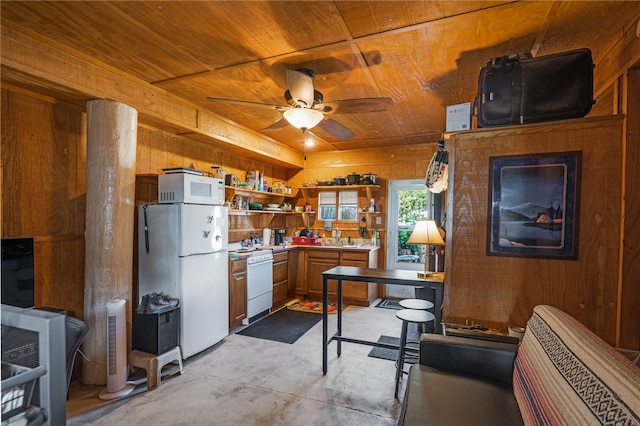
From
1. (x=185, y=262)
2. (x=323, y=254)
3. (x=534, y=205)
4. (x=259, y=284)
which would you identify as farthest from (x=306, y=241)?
(x=534, y=205)

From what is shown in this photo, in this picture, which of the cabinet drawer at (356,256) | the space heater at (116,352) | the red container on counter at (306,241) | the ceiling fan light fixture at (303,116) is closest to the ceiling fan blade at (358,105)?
the ceiling fan light fixture at (303,116)

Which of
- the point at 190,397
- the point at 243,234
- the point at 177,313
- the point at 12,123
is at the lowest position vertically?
the point at 190,397

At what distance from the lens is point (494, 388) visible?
169 centimetres

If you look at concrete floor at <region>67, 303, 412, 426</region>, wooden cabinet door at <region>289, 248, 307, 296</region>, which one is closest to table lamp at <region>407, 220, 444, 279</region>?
concrete floor at <region>67, 303, 412, 426</region>

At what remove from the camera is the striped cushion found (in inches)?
35.5

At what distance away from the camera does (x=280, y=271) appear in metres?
4.96

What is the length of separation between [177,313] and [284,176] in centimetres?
367

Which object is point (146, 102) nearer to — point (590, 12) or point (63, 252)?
point (63, 252)

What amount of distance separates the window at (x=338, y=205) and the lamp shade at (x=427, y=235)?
9.54 ft

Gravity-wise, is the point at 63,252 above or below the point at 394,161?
below

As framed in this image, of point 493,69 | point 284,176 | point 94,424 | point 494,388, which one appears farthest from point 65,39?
point 284,176

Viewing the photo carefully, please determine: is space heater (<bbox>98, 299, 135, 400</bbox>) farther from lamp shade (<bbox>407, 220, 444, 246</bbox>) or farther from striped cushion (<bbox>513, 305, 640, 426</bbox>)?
striped cushion (<bbox>513, 305, 640, 426</bbox>)

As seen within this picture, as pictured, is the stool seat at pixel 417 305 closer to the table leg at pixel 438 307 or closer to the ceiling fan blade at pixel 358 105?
the table leg at pixel 438 307

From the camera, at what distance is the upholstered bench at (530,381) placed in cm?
96
